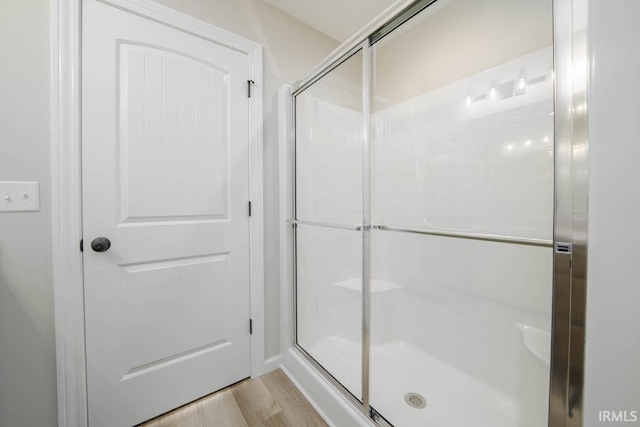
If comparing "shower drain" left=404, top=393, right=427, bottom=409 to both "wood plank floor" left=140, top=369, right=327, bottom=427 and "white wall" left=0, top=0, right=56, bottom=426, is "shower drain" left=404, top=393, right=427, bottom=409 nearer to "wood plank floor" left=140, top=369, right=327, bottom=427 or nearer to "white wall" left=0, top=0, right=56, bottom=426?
"wood plank floor" left=140, top=369, right=327, bottom=427

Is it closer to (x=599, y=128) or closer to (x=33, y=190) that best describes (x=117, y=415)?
(x=33, y=190)

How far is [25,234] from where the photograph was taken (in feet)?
3.27

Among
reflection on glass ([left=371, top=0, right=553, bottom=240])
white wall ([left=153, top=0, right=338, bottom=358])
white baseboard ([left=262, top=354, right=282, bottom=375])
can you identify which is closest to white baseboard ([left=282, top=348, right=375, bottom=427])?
white baseboard ([left=262, top=354, right=282, bottom=375])

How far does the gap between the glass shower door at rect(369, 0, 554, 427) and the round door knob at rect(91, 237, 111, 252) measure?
4.10 ft

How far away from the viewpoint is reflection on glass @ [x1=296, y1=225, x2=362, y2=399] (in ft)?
4.58

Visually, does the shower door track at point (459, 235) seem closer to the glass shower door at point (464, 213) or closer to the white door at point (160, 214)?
the glass shower door at point (464, 213)

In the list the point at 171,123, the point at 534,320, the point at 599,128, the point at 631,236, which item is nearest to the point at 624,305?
the point at 631,236

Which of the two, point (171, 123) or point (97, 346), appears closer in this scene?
point (97, 346)

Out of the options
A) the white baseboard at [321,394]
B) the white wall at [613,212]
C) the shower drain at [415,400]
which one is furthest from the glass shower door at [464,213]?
the white wall at [613,212]

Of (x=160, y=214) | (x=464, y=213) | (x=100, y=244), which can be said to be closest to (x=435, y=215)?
(x=464, y=213)

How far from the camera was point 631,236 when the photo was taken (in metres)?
0.45

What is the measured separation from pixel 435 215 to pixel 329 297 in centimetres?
90

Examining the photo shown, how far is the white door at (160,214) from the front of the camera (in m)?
1.12

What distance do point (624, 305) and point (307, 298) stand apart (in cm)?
138
